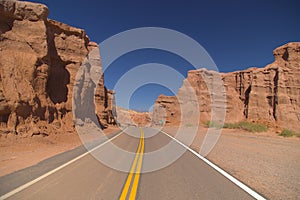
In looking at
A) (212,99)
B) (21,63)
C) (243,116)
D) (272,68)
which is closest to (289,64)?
(272,68)

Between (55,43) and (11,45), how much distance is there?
824cm

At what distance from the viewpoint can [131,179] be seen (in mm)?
5949

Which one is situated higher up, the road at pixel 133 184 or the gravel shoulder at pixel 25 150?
the road at pixel 133 184

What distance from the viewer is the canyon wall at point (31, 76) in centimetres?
1383

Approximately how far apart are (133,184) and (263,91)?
5222 cm

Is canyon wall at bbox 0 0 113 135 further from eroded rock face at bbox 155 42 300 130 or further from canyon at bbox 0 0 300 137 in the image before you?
eroded rock face at bbox 155 42 300 130

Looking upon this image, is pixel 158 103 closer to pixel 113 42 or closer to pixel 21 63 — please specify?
pixel 113 42

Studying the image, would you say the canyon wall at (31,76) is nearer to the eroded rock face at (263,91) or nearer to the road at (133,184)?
the road at (133,184)

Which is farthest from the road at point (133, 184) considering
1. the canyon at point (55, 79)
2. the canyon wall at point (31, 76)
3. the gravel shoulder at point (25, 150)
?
the canyon at point (55, 79)

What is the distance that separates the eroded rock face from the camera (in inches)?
1650

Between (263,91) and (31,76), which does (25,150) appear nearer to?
(31,76)

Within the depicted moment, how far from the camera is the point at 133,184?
5.49m

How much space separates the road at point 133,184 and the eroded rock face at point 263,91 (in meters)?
38.6

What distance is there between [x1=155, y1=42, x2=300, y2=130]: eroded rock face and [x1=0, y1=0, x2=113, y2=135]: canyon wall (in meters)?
37.3
